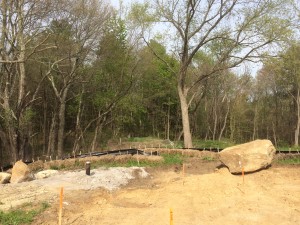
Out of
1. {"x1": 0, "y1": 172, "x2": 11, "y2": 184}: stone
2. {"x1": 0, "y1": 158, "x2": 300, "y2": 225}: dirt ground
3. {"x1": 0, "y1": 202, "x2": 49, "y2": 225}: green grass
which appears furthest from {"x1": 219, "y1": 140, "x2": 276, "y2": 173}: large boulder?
{"x1": 0, "y1": 172, "x2": 11, "y2": 184}: stone

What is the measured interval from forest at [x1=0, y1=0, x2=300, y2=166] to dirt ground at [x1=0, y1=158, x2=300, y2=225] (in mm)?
6607

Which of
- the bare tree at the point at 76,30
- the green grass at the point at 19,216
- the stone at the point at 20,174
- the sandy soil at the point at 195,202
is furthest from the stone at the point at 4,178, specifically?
the bare tree at the point at 76,30

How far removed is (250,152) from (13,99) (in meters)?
17.4

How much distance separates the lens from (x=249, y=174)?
1417 centimetres

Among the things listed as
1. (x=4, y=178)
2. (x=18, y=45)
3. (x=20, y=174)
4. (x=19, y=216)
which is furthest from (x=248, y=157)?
(x=18, y=45)

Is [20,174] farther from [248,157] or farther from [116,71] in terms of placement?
[116,71]

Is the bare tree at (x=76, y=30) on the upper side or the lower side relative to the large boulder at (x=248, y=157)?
upper

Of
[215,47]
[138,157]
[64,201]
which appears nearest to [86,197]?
[64,201]

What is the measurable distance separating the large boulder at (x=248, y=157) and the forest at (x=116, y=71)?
8980mm

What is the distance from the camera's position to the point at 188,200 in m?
11.3

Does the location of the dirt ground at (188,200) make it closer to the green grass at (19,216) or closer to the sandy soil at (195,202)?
the sandy soil at (195,202)

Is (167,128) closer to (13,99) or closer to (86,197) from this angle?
(13,99)

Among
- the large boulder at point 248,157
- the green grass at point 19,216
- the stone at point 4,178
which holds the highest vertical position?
the large boulder at point 248,157

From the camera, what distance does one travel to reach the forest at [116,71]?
19891 millimetres
